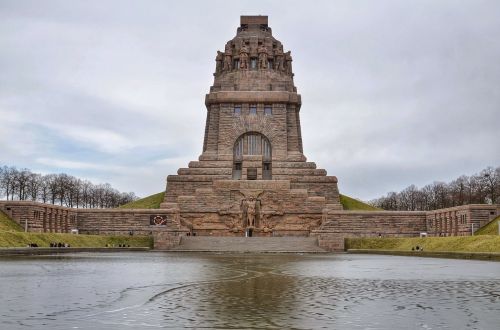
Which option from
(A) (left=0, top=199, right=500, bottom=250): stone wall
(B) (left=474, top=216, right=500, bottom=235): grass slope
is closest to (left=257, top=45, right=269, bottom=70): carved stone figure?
(A) (left=0, top=199, right=500, bottom=250): stone wall

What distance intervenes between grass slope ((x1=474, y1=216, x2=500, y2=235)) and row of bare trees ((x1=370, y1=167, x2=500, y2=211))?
20823 millimetres

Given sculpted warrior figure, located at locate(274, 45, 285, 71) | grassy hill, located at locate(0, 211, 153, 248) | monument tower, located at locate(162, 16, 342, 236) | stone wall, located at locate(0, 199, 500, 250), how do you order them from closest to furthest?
grassy hill, located at locate(0, 211, 153, 248)
stone wall, located at locate(0, 199, 500, 250)
monument tower, located at locate(162, 16, 342, 236)
sculpted warrior figure, located at locate(274, 45, 285, 71)

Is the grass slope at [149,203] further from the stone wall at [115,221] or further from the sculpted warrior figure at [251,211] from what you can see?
the sculpted warrior figure at [251,211]

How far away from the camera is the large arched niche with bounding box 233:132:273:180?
263 ft

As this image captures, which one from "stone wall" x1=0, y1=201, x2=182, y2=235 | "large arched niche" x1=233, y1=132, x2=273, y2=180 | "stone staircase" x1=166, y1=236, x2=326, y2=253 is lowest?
"stone staircase" x1=166, y1=236, x2=326, y2=253

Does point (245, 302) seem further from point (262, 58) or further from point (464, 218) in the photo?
point (262, 58)

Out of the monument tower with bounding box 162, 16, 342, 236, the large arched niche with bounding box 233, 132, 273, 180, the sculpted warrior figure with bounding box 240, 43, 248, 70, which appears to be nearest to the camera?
the monument tower with bounding box 162, 16, 342, 236

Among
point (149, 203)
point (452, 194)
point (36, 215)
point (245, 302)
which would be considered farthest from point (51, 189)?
point (245, 302)

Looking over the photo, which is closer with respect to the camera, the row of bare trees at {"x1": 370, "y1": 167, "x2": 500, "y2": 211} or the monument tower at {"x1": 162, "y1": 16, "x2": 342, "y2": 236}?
the monument tower at {"x1": 162, "y1": 16, "x2": 342, "y2": 236}

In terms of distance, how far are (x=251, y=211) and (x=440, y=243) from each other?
1101 inches

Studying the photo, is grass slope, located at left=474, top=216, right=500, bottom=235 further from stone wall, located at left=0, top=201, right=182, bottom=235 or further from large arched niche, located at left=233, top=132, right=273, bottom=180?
stone wall, located at left=0, top=201, right=182, bottom=235

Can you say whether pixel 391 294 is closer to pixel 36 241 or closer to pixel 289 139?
pixel 36 241

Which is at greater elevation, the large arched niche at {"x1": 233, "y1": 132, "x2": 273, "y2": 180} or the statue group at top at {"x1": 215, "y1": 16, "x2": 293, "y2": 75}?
the statue group at top at {"x1": 215, "y1": 16, "x2": 293, "y2": 75}

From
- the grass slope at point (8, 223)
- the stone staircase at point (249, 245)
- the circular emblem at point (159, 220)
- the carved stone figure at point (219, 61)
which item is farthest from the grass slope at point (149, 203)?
the grass slope at point (8, 223)
